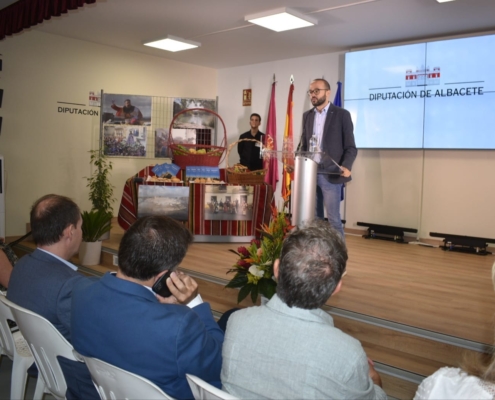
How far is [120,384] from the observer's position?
1386 millimetres

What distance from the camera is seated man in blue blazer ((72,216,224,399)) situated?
146 cm

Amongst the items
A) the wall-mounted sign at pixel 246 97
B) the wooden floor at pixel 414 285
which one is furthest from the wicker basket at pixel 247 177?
the wall-mounted sign at pixel 246 97

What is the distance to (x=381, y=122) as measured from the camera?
7059mm

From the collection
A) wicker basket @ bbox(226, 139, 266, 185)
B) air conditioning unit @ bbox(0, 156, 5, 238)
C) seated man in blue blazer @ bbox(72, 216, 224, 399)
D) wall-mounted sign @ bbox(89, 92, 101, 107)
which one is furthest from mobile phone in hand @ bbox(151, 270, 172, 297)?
wall-mounted sign @ bbox(89, 92, 101, 107)

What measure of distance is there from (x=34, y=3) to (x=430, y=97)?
4753 millimetres

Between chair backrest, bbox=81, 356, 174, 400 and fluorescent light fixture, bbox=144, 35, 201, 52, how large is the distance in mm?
6083

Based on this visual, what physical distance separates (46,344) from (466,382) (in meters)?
1.40

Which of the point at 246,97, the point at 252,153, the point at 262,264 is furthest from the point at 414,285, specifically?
the point at 246,97

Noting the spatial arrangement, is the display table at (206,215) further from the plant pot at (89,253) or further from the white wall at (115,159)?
the white wall at (115,159)

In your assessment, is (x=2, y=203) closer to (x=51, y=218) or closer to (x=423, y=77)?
(x=51, y=218)

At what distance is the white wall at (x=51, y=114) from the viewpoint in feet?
22.4

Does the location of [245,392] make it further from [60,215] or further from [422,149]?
[422,149]

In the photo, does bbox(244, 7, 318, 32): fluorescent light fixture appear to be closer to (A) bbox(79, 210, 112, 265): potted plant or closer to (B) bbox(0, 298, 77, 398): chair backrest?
(A) bbox(79, 210, 112, 265): potted plant

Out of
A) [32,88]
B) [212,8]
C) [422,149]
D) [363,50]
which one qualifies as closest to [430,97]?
[422,149]
